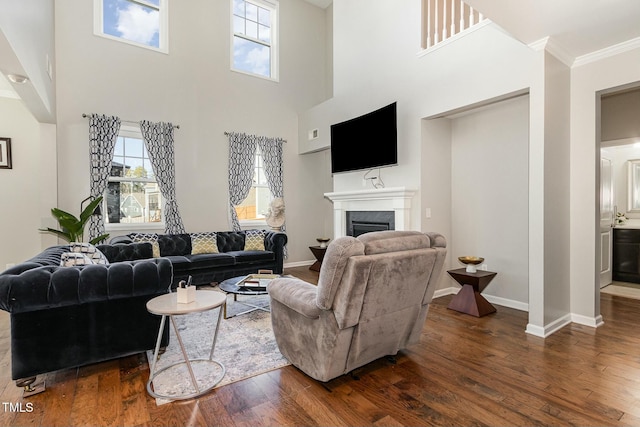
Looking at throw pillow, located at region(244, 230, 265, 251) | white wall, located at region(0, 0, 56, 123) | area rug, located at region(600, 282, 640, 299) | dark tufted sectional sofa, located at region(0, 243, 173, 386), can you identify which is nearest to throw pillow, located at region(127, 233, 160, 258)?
throw pillow, located at region(244, 230, 265, 251)

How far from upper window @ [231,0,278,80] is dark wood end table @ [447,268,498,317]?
531 centimetres

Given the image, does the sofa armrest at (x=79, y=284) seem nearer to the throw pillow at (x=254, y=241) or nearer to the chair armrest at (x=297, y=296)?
the chair armrest at (x=297, y=296)

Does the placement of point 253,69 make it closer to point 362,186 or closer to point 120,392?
point 362,186

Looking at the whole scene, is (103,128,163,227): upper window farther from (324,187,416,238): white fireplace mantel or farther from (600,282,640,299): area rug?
(600,282,640,299): area rug

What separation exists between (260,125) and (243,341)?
4.64 metres

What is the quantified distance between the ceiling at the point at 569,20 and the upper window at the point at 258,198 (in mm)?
4768

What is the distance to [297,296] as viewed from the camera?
230 cm

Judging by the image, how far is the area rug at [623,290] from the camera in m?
4.54

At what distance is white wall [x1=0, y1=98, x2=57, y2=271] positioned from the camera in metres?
4.86

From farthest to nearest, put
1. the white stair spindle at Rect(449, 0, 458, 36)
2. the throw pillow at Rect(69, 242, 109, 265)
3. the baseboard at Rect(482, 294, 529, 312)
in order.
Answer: the white stair spindle at Rect(449, 0, 458, 36)
the baseboard at Rect(482, 294, 529, 312)
the throw pillow at Rect(69, 242, 109, 265)

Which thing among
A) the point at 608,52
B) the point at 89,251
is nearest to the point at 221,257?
the point at 89,251

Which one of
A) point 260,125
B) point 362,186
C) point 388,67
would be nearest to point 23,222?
point 260,125

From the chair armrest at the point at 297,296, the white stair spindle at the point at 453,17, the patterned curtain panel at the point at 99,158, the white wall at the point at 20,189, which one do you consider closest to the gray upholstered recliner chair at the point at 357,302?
the chair armrest at the point at 297,296

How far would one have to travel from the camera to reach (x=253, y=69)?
6684 millimetres
